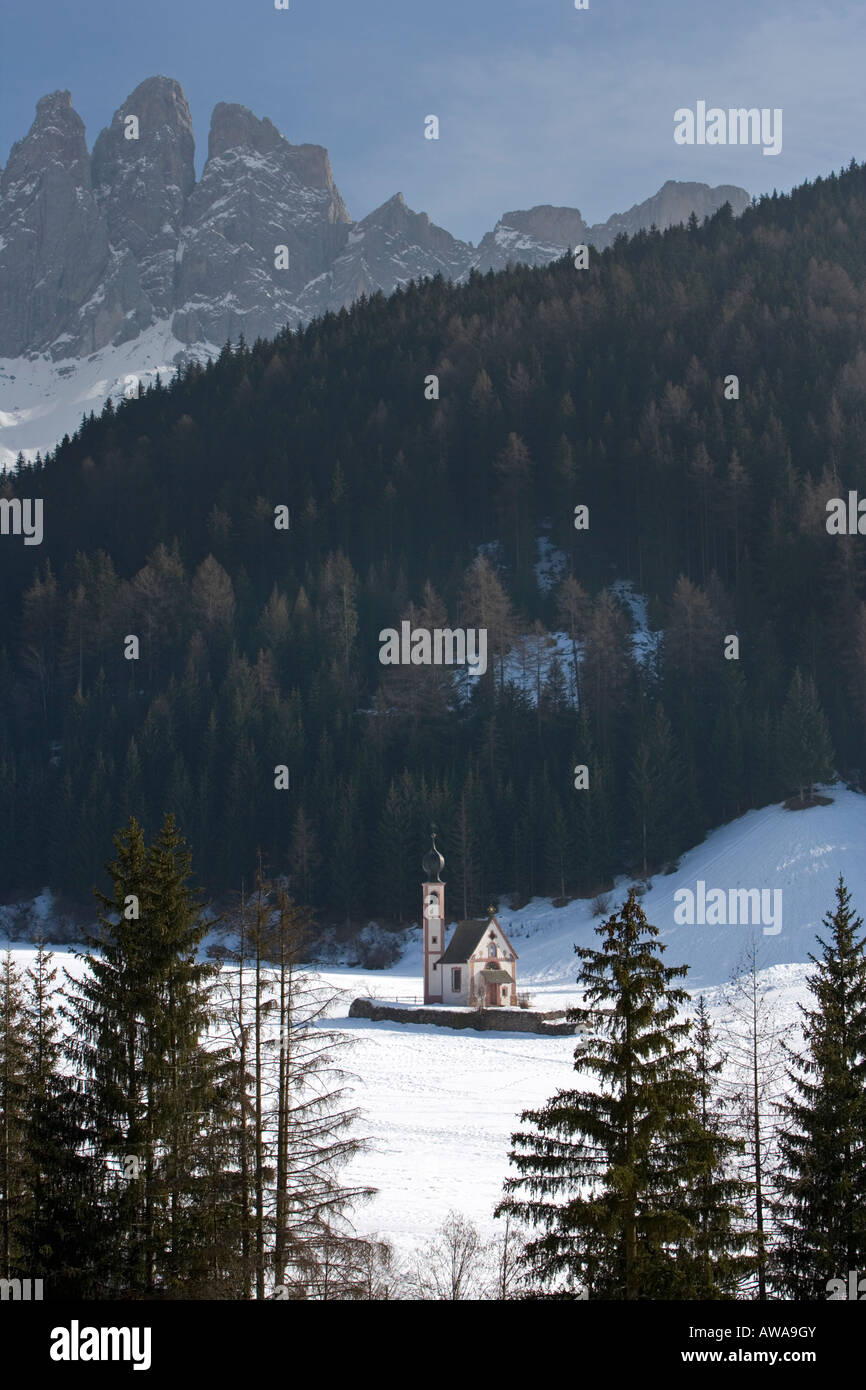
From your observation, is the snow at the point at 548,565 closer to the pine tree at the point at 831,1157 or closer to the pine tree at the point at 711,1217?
the pine tree at the point at 831,1157

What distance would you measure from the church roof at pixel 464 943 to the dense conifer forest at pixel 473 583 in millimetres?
18985

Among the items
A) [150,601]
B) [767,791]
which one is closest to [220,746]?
[150,601]

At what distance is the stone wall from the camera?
53812mm

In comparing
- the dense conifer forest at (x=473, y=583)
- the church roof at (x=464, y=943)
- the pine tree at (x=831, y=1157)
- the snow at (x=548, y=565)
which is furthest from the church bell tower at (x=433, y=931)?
the snow at (x=548, y=565)

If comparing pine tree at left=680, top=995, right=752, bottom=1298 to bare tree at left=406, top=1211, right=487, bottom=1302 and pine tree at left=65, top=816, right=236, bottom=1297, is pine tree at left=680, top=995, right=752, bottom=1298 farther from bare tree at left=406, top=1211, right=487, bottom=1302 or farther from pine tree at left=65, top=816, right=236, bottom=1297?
pine tree at left=65, top=816, right=236, bottom=1297

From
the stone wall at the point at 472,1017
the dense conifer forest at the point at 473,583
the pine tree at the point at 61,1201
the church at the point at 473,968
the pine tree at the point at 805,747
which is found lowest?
the pine tree at the point at 61,1201

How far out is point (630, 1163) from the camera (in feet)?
51.6

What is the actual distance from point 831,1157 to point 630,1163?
4.75 meters

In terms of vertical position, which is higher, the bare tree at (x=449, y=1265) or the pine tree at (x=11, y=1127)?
the pine tree at (x=11, y=1127)

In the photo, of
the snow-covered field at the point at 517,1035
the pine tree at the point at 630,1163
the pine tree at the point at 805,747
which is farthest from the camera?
the pine tree at the point at 805,747

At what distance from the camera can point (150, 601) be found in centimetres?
10888

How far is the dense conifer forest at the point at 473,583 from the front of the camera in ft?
269

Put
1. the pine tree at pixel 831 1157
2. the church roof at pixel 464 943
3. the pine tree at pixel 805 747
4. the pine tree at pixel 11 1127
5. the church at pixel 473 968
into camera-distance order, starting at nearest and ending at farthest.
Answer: the pine tree at pixel 831 1157 → the pine tree at pixel 11 1127 → the church at pixel 473 968 → the church roof at pixel 464 943 → the pine tree at pixel 805 747
